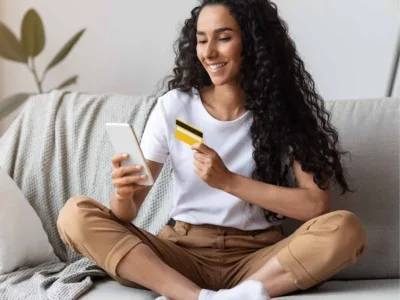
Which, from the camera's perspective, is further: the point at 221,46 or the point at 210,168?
the point at 221,46

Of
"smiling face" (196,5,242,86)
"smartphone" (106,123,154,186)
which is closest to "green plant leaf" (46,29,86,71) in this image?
"smiling face" (196,5,242,86)

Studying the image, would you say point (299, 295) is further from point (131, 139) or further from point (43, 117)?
point (43, 117)

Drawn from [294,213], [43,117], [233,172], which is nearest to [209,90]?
[233,172]

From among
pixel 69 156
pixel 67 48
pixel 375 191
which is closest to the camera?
pixel 375 191

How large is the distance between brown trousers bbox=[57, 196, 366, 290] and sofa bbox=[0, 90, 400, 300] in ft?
0.62

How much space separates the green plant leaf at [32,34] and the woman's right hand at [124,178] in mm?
1046

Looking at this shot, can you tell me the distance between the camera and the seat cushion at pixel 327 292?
152cm

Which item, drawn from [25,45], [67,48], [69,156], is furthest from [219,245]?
[25,45]

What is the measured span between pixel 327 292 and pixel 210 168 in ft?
1.28

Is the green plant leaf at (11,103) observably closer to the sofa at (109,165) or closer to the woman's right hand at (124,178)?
the sofa at (109,165)

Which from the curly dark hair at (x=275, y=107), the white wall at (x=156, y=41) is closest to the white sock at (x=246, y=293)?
the curly dark hair at (x=275, y=107)

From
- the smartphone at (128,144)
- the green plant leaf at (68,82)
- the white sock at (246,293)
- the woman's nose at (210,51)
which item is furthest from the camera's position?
the green plant leaf at (68,82)

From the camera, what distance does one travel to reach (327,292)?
1.60m

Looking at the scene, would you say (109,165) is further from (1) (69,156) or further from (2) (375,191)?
(2) (375,191)
